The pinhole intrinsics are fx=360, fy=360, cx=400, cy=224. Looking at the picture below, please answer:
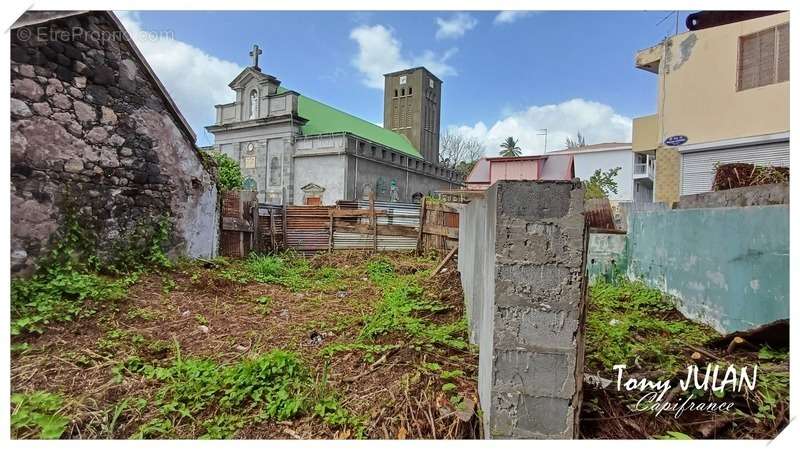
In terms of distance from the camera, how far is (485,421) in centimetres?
164

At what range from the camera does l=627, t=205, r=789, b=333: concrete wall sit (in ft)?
8.89

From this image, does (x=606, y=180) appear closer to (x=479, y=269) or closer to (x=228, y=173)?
(x=228, y=173)

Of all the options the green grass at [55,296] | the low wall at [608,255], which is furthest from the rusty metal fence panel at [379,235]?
the green grass at [55,296]

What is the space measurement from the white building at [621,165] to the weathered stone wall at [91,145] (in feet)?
69.8

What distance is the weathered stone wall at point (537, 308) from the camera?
1462 mm

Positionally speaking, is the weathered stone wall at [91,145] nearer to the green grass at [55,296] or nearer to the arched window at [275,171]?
the green grass at [55,296]

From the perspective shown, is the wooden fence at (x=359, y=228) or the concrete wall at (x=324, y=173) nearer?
the wooden fence at (x=359, y=228)

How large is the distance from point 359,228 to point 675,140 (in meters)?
6.81

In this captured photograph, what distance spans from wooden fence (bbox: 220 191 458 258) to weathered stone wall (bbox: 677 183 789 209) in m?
4.71

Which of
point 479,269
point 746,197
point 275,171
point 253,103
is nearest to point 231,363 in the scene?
point 479,269

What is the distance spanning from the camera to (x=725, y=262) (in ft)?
10.6

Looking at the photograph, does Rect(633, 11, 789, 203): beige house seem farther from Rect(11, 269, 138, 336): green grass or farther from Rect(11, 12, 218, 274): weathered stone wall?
Rect(11, 12, 218, 274): weathered stone wall

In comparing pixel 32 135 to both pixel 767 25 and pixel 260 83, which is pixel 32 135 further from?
pixel 260 83

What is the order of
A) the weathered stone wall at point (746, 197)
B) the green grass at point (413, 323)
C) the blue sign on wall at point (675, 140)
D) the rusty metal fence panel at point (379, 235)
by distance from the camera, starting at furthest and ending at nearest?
the rusty metal fence panel at point (379, 235) < the blue sign on wall at point (675, 140) < the weathered stone wall at point (746, 197) < the green grass at point (413, 323)
